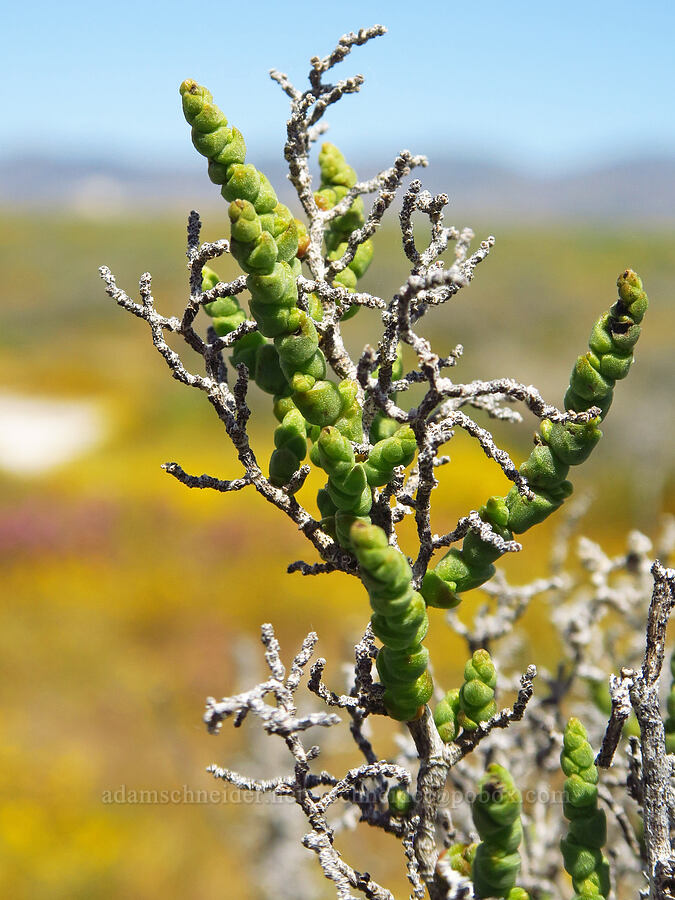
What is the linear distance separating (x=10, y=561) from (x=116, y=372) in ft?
64.7

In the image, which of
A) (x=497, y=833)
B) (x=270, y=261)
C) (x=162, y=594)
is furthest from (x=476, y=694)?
(x=162, y=594)

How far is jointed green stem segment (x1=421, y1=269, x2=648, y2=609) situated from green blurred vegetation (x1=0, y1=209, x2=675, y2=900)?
2837 millimetres

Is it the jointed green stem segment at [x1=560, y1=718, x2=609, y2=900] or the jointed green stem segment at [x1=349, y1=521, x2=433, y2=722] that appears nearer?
the jointed green stem segment at [x1=349, y1=521, x2=433, y2=722]

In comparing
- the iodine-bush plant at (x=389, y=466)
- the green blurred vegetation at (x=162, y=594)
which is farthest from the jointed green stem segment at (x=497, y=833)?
the green blurred vegetation at (x=162, y=594)

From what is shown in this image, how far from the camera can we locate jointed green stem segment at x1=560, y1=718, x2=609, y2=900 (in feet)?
4.90

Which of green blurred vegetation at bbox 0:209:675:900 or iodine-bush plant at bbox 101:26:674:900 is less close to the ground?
green blurred vegetation at bbox 0:209:675:900

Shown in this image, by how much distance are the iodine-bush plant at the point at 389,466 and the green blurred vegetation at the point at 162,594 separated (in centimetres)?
278

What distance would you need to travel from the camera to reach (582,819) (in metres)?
1.53

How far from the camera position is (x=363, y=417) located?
160cm

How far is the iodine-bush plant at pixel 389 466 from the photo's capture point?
1296mm

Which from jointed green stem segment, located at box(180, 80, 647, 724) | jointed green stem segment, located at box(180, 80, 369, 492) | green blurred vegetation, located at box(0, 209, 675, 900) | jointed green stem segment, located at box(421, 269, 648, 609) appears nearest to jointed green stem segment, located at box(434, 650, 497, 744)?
jointed green stem segment, located at box(180, 80, 647, 724)

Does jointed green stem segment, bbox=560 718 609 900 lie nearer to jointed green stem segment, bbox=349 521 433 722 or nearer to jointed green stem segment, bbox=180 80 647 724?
jointed green stem segment, bbox=180 80 647 724

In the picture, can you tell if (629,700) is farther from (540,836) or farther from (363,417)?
(540,836)

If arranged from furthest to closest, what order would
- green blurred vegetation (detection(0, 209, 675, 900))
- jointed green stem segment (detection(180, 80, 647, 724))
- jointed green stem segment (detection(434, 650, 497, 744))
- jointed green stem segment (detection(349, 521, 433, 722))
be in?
1. green blurred vegetation (detection(0, 209, 675, 900))
2. jointed green stem segment (detection(434, 650, 497, 744))
3. jointed green stem segment (detection(180, 80, 647, 724))
4. jointed green stem segment (detection(349, 521, 433, 722))
